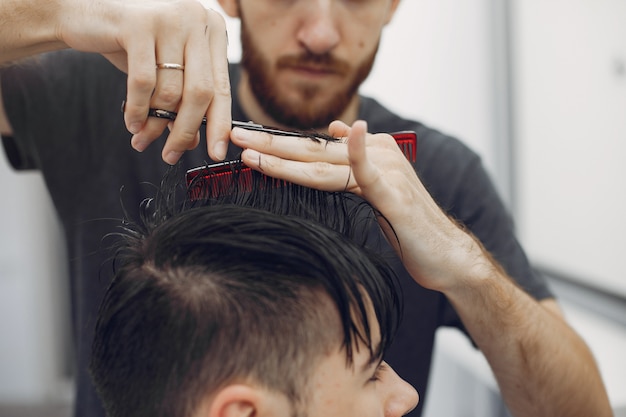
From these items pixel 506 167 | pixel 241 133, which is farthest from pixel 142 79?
pixel 506 167

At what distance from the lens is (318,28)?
104 centimetres

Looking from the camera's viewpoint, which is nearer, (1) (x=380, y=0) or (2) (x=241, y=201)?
(2) (x=241, y=201)

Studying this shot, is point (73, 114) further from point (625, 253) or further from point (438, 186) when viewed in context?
point (625, 253)

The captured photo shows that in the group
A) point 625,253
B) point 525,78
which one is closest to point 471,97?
point 525,78

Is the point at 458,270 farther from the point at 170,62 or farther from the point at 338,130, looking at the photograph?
the point at 170,62

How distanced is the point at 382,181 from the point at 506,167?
5.85 ft

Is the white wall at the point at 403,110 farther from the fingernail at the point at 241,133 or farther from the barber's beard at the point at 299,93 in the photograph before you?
the fingernail at the point at 241,133

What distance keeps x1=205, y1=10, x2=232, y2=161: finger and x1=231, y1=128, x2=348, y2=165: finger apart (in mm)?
17

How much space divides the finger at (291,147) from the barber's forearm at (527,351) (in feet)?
0.89

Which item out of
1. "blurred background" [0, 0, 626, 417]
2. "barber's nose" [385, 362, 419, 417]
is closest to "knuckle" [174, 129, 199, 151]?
"barber's nose" [385, 362, 419, 417]

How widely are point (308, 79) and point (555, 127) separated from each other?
4.06 feet

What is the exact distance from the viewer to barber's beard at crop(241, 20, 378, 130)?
1.11 metres

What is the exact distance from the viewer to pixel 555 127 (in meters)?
1.99

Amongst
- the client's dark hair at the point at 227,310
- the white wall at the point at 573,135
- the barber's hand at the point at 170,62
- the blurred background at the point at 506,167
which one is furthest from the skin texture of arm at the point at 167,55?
the white wall at the point at 573,135
